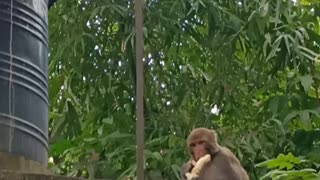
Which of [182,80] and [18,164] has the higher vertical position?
[182,80]

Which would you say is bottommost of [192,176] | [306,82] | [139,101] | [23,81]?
[192,176]

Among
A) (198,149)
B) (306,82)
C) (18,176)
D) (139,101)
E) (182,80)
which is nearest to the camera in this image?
(139,101)

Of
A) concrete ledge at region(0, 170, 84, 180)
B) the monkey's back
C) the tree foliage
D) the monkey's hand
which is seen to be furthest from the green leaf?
concrete ledge at region(0, 170, 84, 180)

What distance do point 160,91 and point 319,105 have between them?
794 millimetres

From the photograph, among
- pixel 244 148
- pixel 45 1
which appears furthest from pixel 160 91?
pixel 45 1

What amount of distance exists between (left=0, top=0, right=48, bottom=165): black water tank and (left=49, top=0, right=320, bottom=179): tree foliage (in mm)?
1348

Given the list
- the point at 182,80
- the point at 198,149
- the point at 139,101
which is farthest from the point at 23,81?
the point at 182,80

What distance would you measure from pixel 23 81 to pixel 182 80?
72.2 inches

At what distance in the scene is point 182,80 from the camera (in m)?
4.49

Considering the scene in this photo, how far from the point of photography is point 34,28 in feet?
9.43

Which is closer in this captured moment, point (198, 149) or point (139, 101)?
point (139, 101)

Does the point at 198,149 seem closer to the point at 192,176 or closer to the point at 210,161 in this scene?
the point at 210,161

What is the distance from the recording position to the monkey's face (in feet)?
8.77

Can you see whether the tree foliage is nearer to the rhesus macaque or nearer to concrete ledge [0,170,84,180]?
the rhesus macaque
